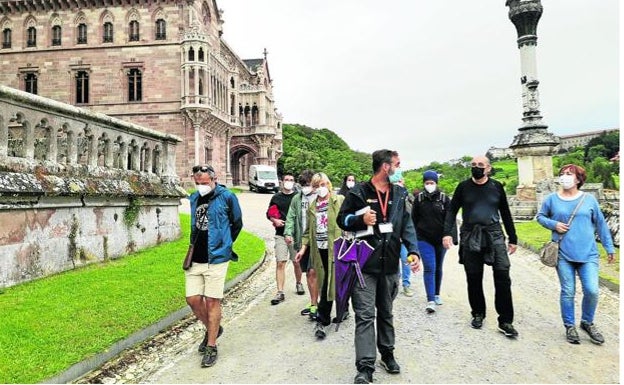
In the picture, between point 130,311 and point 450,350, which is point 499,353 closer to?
point 450,350

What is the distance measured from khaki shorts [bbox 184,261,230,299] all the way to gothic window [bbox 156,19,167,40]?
31910mm

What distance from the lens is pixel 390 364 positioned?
4.07 meters

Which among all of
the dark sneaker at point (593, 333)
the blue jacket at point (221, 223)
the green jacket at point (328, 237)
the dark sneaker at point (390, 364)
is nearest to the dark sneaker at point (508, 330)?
the dark sneaker at point (593, 333)

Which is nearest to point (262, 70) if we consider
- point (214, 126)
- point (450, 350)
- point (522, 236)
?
point (214, 126)

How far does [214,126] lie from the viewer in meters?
35.9

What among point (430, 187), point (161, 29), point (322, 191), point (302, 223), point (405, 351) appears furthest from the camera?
point (161, 29)

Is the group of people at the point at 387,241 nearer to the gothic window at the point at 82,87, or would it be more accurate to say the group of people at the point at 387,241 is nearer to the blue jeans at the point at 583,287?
the blue jeans at the point at 583,287

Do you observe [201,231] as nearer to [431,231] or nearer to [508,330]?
[431,231]

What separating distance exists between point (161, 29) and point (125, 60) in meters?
3.50

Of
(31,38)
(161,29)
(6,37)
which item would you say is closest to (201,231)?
(161,29)

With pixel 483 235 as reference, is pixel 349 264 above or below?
below

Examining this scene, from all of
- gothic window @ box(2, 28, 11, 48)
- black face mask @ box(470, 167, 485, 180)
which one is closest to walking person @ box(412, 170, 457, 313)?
black face mask @ box(470, 167, 485, 180)

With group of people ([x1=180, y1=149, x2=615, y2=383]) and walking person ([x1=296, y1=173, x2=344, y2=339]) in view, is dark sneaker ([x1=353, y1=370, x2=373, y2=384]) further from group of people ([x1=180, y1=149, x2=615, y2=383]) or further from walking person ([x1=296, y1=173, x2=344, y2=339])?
walking person ([x1=296, y1=173, x2=344, y2=339])

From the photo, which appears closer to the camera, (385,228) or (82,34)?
(385,228)
